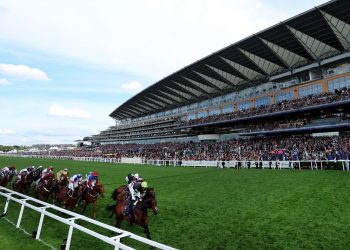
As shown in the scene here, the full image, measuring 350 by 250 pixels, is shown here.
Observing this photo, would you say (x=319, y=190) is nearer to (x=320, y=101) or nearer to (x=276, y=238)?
(x=276, y=238)

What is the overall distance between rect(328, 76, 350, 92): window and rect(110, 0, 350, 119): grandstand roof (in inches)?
122

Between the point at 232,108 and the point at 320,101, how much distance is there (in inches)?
683

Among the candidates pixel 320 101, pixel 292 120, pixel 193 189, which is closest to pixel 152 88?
pixel 292 120

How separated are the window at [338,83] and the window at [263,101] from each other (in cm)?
881

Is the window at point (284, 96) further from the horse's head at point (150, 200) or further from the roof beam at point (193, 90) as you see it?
the horse's head at point (150, 200)

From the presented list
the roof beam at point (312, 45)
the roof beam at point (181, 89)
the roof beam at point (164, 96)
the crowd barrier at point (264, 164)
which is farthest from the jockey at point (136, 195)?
the roof beam at point (164, 96)

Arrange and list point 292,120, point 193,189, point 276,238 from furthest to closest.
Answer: point 292,120 < point 193,189 < point 276,238

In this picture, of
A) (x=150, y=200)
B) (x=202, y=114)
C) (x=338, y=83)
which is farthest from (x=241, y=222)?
(x=202, y=114)

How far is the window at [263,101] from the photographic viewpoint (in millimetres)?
38850

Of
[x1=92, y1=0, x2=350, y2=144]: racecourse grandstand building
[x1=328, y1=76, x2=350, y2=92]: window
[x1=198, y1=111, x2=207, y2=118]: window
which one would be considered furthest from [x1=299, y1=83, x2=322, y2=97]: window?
[x1=198, y1=111, x2=207, y2=118]: window

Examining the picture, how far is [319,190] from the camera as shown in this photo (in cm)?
1086

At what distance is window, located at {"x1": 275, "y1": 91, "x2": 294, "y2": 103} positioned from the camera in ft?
117

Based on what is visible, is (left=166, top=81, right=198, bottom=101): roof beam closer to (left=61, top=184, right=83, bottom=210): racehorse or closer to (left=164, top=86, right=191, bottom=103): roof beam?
(left=164, top=86, right=191, bottom=103): roof beam

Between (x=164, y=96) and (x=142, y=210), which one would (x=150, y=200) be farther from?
(x=164, y=96)
